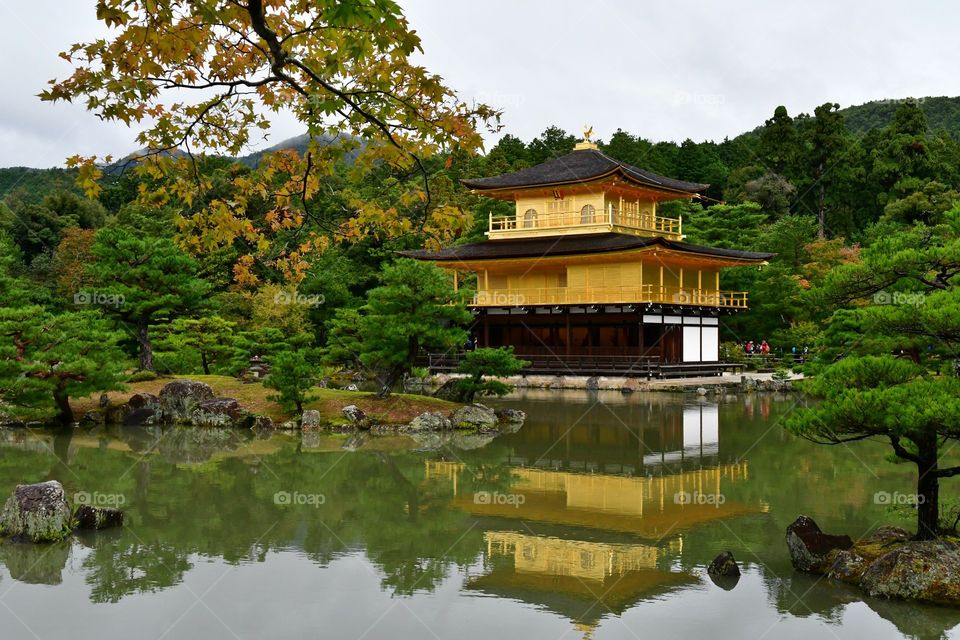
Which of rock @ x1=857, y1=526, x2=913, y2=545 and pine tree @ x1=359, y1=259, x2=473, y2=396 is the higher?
pine tree @ x1=359, y1=259, x2=473, y2=396

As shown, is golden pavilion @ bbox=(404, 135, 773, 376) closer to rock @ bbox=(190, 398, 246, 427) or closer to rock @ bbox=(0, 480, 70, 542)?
rock @ bbox=(190, 398, 246, 427)

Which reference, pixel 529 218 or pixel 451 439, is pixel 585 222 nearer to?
pixel 529 218

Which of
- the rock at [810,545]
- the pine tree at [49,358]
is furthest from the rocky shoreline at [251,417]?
the rock at [810,545]

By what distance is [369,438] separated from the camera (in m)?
19.0

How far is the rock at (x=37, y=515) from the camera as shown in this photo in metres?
9.98

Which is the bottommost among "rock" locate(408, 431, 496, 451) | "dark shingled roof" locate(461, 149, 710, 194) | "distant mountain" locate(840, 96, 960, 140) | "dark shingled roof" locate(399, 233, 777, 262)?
"rock" locate(408, 431, 496, 451)

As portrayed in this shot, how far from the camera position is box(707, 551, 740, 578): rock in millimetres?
8570

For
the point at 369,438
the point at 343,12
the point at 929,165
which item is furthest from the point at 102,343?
the point at 929,165

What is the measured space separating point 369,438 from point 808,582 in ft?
38.9

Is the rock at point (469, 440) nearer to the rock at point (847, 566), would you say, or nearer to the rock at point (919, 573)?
the rock at point (847, 566)

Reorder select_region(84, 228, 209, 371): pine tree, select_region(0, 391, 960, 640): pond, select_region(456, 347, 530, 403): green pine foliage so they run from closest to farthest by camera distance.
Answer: select_region(0, 391, 960, 640): pond → select_region(456, 347, 530, 403): green pine foliage → select_region(84, 228, 209, 371): pine tree

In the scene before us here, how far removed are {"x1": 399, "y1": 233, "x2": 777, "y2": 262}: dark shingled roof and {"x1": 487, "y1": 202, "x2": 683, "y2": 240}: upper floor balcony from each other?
388mm

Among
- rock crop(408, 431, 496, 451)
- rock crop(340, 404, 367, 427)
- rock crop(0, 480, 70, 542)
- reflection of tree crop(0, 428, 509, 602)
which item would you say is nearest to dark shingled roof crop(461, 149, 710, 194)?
rock crop(340, 404, 367, 427)

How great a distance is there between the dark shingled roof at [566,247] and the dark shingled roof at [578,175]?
7.65ft
